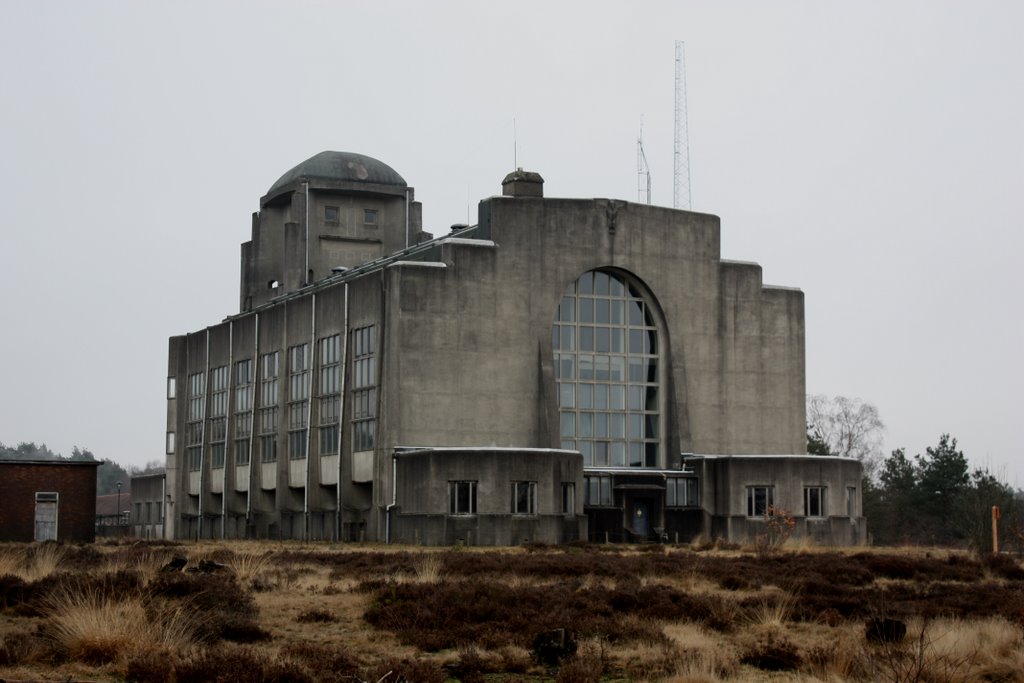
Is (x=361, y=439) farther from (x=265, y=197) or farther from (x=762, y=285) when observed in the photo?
(x=265, y=197)

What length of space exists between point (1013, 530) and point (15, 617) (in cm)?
3366

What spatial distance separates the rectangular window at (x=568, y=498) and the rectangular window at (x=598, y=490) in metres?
5.11

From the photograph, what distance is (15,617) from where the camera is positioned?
2447 cm

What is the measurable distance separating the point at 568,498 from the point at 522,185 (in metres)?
17.4

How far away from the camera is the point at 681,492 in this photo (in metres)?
72.2

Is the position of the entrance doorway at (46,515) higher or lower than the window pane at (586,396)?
lower

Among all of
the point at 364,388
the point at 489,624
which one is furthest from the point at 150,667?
the point at 364,388

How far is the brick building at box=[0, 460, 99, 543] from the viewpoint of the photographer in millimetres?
66062

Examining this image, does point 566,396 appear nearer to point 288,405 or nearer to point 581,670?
point 288,405

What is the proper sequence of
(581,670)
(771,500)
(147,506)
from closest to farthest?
(581,670), (771,500), (147,506)

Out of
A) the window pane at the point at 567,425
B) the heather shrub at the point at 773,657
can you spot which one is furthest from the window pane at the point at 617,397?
the heather shrub at the point at 773,657

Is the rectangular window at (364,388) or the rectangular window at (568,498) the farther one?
the rectangular window at (364,388)

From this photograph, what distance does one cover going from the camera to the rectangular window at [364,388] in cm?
6956

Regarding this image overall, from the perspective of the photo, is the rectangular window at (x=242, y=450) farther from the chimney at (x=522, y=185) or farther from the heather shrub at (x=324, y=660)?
the heather shrub at (x=324, y=660)
